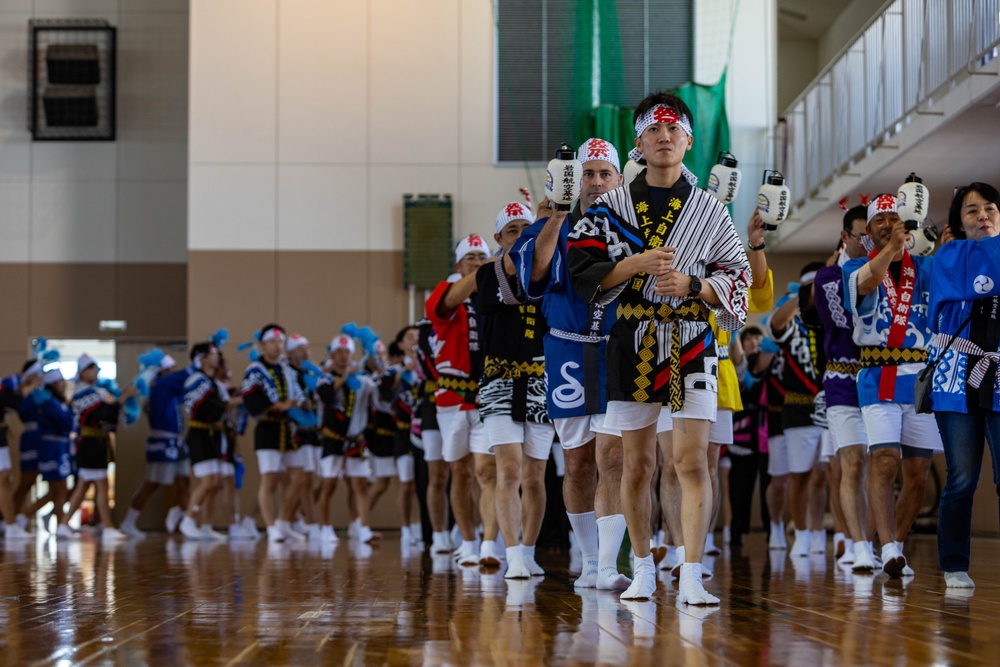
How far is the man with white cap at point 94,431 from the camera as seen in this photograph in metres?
13.6

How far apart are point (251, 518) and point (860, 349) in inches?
343

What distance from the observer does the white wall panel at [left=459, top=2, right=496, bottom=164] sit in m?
15.4

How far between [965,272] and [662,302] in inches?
56.9

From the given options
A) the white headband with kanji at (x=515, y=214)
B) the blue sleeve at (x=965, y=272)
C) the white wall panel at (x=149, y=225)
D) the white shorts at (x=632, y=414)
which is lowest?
the white shorts at (x=632, y=414)

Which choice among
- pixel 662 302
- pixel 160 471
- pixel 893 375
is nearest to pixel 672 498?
pixel 893 375

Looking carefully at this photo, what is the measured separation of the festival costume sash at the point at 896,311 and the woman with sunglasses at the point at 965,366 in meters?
0.93

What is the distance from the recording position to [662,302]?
4.57 m

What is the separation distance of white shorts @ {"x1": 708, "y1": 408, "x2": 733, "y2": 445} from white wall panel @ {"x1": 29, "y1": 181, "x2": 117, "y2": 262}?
12074 mm

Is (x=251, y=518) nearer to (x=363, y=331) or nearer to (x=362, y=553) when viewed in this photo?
(x=363, y=331)

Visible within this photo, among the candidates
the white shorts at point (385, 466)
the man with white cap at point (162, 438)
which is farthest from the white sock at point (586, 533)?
the man with white cap at point (162, 438)

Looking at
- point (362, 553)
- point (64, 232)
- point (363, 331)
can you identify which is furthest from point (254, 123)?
point (362, 553)

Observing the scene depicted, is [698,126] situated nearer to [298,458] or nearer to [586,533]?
[298,458]

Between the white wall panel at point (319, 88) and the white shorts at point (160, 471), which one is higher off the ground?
the white wall panel at point (319, 88)

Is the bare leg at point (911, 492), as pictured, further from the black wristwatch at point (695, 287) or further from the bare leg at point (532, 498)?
the black wristwatch at point (695, 287)
